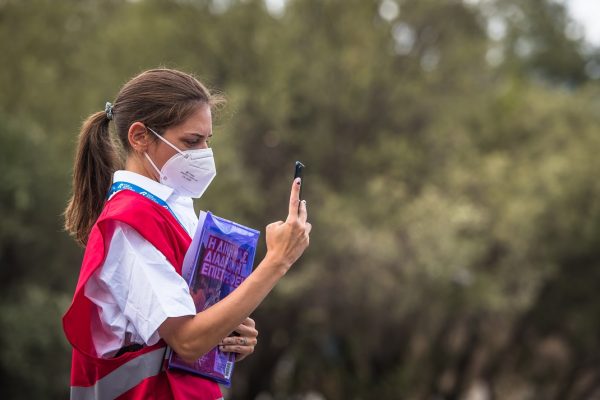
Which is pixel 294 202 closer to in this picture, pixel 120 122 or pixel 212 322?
pixel 212 322

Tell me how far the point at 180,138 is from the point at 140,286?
52cm

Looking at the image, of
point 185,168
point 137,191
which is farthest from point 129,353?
point 185,168

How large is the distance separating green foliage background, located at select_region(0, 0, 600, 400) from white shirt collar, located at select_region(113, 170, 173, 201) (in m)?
14.8

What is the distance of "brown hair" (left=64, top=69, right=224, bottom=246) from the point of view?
3.17 meters

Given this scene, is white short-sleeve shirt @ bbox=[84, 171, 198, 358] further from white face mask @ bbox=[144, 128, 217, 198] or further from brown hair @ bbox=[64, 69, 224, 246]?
brown hair @ bbox=[64, 69, 224, 246]

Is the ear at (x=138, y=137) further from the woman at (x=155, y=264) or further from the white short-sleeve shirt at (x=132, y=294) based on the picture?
the white short-sleeve shirt at (x=132, y=294)

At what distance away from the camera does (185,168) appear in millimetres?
3184

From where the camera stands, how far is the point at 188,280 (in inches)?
120

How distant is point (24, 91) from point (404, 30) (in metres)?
11.4

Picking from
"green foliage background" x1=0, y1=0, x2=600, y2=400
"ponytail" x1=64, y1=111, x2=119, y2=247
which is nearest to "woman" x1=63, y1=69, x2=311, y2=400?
"ponytail" x1=64, y1=111, x2=119, y2=247

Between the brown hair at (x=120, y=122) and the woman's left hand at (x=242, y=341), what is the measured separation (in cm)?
64

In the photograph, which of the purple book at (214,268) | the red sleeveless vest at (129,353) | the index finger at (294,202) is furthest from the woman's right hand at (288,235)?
the red sleeveless vest at (129,353)

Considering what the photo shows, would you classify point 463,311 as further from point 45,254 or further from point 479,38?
point 45,254

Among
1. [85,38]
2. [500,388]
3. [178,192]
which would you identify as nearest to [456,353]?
[500,388]
